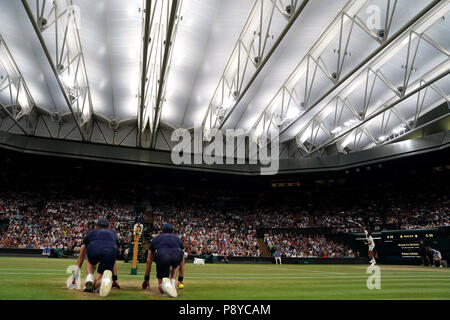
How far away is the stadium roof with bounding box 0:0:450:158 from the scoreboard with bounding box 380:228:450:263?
9.35 m

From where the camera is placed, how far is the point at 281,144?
37.1 m

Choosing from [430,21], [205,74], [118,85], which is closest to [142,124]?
[118,85]

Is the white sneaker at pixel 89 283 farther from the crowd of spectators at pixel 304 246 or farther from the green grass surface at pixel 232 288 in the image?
the crowd of spectators at pixel 304 246

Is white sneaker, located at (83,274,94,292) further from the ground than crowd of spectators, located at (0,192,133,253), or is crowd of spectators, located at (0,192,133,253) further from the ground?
crowd of spectators, located at (0,192,133,253)

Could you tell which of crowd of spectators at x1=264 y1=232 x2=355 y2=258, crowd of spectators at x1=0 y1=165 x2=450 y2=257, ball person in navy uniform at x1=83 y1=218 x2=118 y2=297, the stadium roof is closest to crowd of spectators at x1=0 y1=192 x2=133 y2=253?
crowd of spectators at x1=0 y1=165 x2=450 y2=257

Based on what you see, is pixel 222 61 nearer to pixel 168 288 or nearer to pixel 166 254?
pixel 166 254

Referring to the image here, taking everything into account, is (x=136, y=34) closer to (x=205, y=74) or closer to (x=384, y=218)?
(x=205, y=74)

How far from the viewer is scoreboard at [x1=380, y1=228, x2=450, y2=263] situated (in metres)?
25.3

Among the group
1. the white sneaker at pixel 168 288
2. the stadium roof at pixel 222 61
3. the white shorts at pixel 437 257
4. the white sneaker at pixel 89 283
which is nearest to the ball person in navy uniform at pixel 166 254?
the white sneaker at pixel 168 288

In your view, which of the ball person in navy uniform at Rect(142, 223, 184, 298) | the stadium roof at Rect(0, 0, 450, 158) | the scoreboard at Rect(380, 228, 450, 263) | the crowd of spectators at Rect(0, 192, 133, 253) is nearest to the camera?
the ball person in navy uniform at Rect(142, 223, 184, 298)

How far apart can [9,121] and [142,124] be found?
14226mm

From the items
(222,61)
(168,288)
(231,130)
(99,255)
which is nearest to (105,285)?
(99,255)

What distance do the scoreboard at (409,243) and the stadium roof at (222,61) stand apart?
9349 mm

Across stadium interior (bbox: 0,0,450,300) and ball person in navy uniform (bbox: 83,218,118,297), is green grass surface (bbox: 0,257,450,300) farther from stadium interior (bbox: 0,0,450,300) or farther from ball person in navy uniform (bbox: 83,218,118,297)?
stadium interior (bbox: 0,0,450,300)
